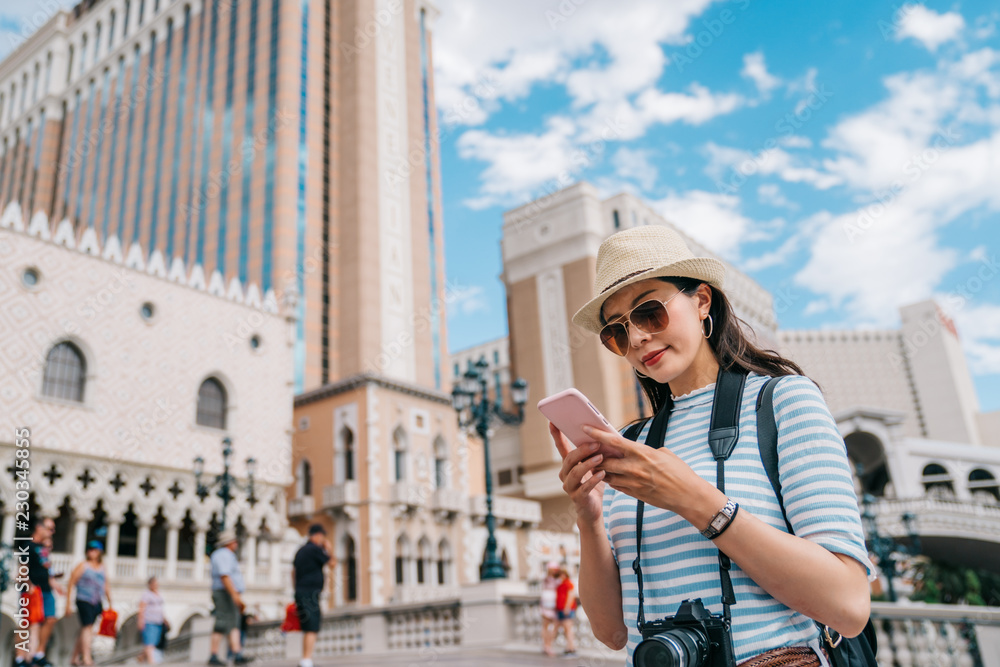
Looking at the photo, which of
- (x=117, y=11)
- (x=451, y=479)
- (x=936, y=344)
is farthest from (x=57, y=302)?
(x=936, y=344)

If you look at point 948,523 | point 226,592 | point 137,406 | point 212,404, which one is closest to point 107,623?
point 226,592

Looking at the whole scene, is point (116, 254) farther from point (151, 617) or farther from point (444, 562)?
point (444, 562)

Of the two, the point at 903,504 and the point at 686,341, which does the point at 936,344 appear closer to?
the point at 903,504

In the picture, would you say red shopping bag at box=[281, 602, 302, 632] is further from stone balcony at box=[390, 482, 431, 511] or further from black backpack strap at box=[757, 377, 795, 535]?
stone balcony at box=[390, 482, 431, 511]

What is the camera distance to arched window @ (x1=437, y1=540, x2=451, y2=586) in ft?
90.5

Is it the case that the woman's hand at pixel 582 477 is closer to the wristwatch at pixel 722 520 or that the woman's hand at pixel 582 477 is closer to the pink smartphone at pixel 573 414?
the pink smartphone at pixel 573 414

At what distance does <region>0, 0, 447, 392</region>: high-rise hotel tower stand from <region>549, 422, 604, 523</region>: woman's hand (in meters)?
35.9

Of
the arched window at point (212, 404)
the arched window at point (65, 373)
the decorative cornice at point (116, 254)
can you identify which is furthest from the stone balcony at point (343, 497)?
the arched window at point (65, 373)

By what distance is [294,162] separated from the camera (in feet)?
132

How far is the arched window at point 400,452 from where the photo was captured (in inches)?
1067

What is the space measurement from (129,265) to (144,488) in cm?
658

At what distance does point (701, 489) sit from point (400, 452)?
26626 millimetres

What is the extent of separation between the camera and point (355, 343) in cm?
3850

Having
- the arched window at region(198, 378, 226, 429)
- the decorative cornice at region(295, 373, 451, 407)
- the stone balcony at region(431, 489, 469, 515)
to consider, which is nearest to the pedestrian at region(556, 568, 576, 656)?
the arched window at region(198, 378, 226, 429)
